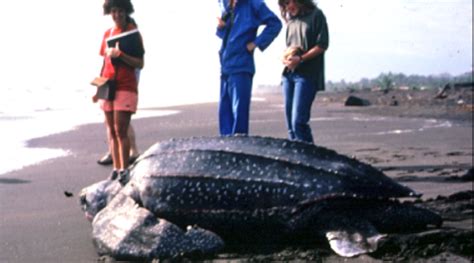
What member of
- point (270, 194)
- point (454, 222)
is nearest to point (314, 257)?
point (270, 194)

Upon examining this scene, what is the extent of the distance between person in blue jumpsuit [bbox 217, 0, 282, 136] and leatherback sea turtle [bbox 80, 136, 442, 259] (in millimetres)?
1207

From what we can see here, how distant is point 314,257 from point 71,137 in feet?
21.2

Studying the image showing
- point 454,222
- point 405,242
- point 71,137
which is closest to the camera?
point 405,242

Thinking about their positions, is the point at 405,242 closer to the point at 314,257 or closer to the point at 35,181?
the point at 314,257

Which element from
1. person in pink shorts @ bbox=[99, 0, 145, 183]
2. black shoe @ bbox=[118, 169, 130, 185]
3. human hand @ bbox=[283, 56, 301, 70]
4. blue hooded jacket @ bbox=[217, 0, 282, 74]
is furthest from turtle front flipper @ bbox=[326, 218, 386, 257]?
person in pink shorts @ bbox=[99, 0, 145, 183]

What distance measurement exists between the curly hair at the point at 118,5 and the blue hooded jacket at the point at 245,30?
721 millimetres

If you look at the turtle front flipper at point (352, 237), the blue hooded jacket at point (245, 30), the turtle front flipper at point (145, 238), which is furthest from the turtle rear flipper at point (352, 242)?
the blue hooded jacket at point (245, 30)

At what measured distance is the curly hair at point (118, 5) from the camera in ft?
13.5

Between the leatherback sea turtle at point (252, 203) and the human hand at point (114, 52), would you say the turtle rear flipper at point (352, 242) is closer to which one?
the leatherback sea turtle at point (252, 203)

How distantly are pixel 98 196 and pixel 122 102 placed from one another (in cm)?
130

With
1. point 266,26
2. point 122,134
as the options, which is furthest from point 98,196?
point 266,26

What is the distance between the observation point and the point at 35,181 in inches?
181

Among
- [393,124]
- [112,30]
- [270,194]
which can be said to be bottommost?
[393,124]

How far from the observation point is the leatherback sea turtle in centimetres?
241
